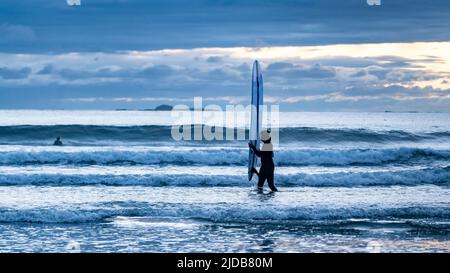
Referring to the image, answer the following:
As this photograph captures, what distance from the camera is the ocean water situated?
10.4 meters

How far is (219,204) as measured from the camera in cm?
1366

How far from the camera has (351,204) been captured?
45.1ft

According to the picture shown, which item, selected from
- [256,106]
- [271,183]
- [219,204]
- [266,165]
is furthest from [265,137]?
[219,204]

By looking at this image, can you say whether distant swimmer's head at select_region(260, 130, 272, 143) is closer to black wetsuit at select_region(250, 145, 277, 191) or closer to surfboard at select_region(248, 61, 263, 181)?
black wetsuit at select_region(250, 145, 277, 191)

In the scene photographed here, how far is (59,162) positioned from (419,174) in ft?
38.3

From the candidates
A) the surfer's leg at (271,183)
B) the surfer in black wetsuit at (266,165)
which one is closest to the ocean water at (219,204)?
the surfer's leg at (271,183)

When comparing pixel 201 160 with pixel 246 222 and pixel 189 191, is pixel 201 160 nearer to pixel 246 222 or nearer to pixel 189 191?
pixel 189 191

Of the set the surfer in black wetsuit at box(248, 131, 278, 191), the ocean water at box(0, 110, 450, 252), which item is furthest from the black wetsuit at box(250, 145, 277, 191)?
the ocean water at box(0, 110, 450, 252)

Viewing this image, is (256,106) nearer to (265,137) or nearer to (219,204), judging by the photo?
(265,137)

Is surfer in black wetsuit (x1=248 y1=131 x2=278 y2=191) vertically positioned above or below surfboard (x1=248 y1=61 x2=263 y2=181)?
below

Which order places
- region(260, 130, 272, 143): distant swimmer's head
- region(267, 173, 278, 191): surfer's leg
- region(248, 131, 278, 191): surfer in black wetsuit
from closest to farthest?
region(267, 173, 278, 191): surfer's leg, region(248, 131, 278, 191): surfer in black wetsuit, region(260, 130, 272, 143): distant swimmer's head

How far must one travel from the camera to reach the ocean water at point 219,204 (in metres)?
10.4
